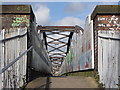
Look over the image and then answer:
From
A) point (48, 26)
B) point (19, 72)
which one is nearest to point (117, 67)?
point (19, 72)

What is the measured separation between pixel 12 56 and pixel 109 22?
3.28 metres

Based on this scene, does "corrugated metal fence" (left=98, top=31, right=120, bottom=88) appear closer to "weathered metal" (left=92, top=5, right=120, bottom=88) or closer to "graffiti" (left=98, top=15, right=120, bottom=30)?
"weathered metal" (left=92, top=5, right=120, bottom=88)

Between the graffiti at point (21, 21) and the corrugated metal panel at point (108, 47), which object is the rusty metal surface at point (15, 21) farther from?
the corrugated metal panel at point (108, 47)

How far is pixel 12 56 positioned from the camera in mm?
6750

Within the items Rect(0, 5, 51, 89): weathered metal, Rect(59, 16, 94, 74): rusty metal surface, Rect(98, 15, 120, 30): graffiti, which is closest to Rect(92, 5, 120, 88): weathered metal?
Rect(98, 15, 120, 30): graffiti

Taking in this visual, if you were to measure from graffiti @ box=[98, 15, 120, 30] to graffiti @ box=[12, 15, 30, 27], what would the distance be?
2.35 metres

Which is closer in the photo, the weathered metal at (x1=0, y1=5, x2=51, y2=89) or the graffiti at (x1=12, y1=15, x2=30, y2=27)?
the weathered metal at (x1=0, y1=5, x2=51, y2=89)

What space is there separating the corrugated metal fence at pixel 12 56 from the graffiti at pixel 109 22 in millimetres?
2406

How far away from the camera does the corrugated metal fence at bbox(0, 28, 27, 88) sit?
589 centimetres

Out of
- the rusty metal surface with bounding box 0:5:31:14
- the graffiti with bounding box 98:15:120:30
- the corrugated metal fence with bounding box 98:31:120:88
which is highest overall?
the rusty metal surface with bounding box 0:5:31:14

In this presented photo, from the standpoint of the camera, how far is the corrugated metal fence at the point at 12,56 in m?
5.89

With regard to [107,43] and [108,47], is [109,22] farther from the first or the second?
[108,47]

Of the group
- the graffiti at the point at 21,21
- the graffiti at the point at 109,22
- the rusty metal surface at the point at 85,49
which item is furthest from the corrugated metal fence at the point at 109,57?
the graffiti at the point at 21,21

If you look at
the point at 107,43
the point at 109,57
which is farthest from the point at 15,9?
the point at 109,57
